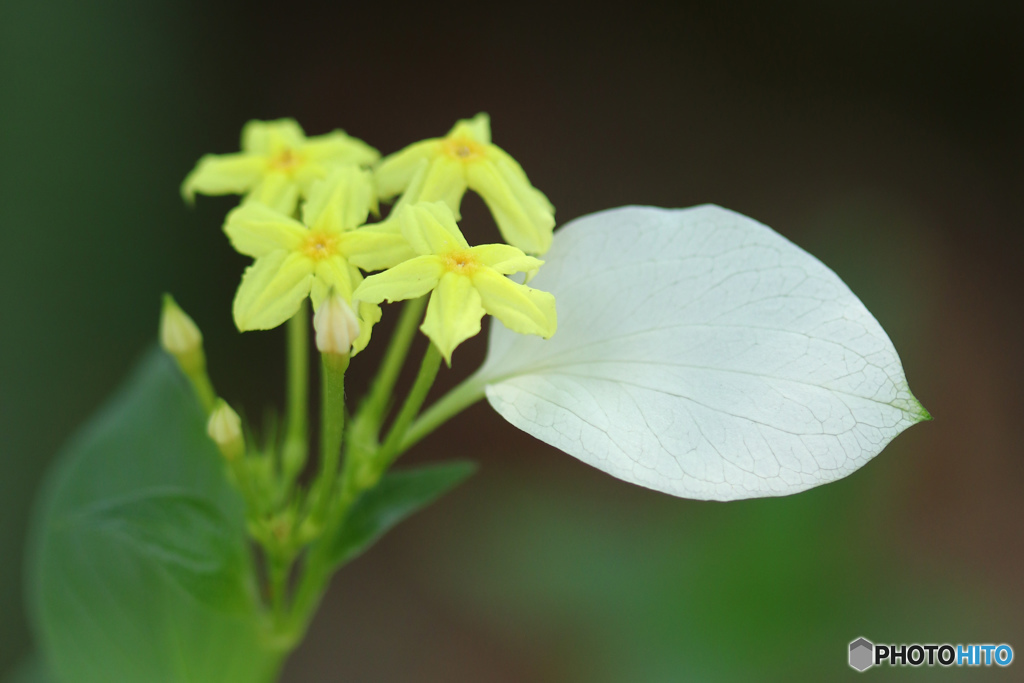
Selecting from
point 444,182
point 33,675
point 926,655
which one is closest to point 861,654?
point 926,655

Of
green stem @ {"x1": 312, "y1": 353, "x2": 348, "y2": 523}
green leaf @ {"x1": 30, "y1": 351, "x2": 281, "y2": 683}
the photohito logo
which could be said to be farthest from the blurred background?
green stem @ {"x1": 312, "y1": 353, "x2": 348, "y2": 523}

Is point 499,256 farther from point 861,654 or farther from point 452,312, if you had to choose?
point 861,654

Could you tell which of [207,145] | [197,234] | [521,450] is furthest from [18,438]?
[521,450]

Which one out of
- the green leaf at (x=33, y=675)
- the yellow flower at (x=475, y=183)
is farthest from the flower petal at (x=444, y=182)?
the green leaf at (x=33, y=675)

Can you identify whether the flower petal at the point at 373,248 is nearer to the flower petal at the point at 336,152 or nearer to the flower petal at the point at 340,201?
the flower petal at the point at 340,201

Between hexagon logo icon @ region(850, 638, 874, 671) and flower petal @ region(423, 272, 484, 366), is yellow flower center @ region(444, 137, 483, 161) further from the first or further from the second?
hexagon logo icon @ region(850, 638, 874, 671)

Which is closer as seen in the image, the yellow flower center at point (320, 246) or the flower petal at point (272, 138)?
the yellow flower center at point (320, 246)

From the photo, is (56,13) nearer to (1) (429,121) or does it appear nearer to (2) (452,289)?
(1) (429,121)
